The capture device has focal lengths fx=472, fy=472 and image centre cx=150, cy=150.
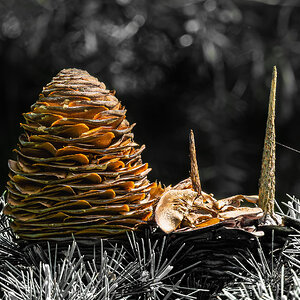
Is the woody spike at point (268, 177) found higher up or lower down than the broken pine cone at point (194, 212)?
higher up

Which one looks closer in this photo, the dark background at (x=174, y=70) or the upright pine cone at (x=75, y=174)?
the upright pine cone at (x=75, y=174)

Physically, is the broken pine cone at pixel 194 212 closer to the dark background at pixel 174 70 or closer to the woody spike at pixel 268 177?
the woody spike at pixel 268 177

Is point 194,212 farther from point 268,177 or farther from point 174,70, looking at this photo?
point 174,70

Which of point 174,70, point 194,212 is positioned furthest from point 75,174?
point 174,70

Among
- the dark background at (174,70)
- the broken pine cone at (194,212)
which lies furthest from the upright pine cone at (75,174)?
the dark background at (174,70)

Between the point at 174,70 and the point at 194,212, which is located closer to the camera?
the point at 194,212

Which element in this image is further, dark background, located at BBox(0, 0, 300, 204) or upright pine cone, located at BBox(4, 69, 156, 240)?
dark background, located at BBox(0, 0, 300, 204)

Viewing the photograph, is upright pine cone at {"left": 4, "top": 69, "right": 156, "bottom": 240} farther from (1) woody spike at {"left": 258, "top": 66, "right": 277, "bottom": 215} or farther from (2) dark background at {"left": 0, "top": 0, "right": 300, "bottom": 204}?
(2) dark background at {"left": 0, "top": 0, "right": 300, "bottom": 204}

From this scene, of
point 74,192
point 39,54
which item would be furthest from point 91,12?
point 74,192


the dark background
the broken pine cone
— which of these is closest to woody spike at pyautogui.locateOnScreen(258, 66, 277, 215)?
the broken pine cone
